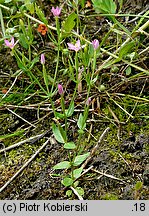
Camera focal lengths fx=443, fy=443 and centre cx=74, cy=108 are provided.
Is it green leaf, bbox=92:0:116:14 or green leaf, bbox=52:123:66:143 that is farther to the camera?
green leaf, bbox=92:0:116:14

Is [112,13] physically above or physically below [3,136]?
above

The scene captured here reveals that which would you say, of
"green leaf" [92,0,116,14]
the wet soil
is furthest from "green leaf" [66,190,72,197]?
"green leaf" [92,0,116,14]

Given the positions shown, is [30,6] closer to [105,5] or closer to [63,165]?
[105,5]

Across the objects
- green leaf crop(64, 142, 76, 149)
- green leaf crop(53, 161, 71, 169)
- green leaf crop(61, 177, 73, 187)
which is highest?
green leaf crop(64, 142, 76, 149)

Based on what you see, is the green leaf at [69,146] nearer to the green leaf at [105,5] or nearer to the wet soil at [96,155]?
the wet soil at [96,155]

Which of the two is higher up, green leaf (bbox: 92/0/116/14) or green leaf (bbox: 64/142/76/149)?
green leaf (bbox: 92/0/116/14)

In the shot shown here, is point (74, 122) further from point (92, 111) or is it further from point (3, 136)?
point (3, 136)

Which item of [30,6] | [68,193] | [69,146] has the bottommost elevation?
[68,193]

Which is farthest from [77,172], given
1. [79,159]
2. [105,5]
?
[105,5]

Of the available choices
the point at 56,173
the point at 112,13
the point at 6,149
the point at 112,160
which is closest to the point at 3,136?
the point at 6,149

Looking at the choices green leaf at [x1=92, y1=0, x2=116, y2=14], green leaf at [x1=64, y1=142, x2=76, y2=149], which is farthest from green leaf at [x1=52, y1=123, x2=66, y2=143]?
green leaf at [x1=92, y1=0, x2=116, y2=14]

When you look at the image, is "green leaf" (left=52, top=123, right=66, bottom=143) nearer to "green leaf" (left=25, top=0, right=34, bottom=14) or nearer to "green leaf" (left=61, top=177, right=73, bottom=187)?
"green leaf" (left=61, top=177, right=73, bottom=187)
